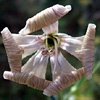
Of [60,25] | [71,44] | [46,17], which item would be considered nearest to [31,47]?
[71,44]

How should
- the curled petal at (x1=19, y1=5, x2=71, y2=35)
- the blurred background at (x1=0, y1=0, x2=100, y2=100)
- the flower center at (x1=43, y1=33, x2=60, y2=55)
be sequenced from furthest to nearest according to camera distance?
the blurred background at (x1=0, y1=0, x2=100, y2=100), the flower center at (x1=43, y1=33, x2=60, y2=55), the curled petal at (x1=19, y1=5, x2=71, y2=35)

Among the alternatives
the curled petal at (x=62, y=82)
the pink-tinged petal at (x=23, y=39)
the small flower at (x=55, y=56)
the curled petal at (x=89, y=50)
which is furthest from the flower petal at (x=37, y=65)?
the curled petal at (x=89, y=50)

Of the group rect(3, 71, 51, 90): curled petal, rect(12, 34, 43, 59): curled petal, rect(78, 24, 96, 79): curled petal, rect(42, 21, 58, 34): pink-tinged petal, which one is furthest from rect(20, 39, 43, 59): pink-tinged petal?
rect(78, 24, 96, 79): curled petal

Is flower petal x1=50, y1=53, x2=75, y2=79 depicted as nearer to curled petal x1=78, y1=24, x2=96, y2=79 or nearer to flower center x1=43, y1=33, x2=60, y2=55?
flower center x1=43, y1=33, x2=60, y2=55

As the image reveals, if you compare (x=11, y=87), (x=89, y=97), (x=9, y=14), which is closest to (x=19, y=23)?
(x=9, y=14)

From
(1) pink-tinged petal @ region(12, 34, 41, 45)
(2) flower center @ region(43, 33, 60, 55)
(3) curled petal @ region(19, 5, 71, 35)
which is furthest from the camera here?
(2) flower center @ region(43, 33, 60, 55)

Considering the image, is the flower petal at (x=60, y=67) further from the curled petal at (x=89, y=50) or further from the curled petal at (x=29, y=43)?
the curled petal at (x=89, y=50)
